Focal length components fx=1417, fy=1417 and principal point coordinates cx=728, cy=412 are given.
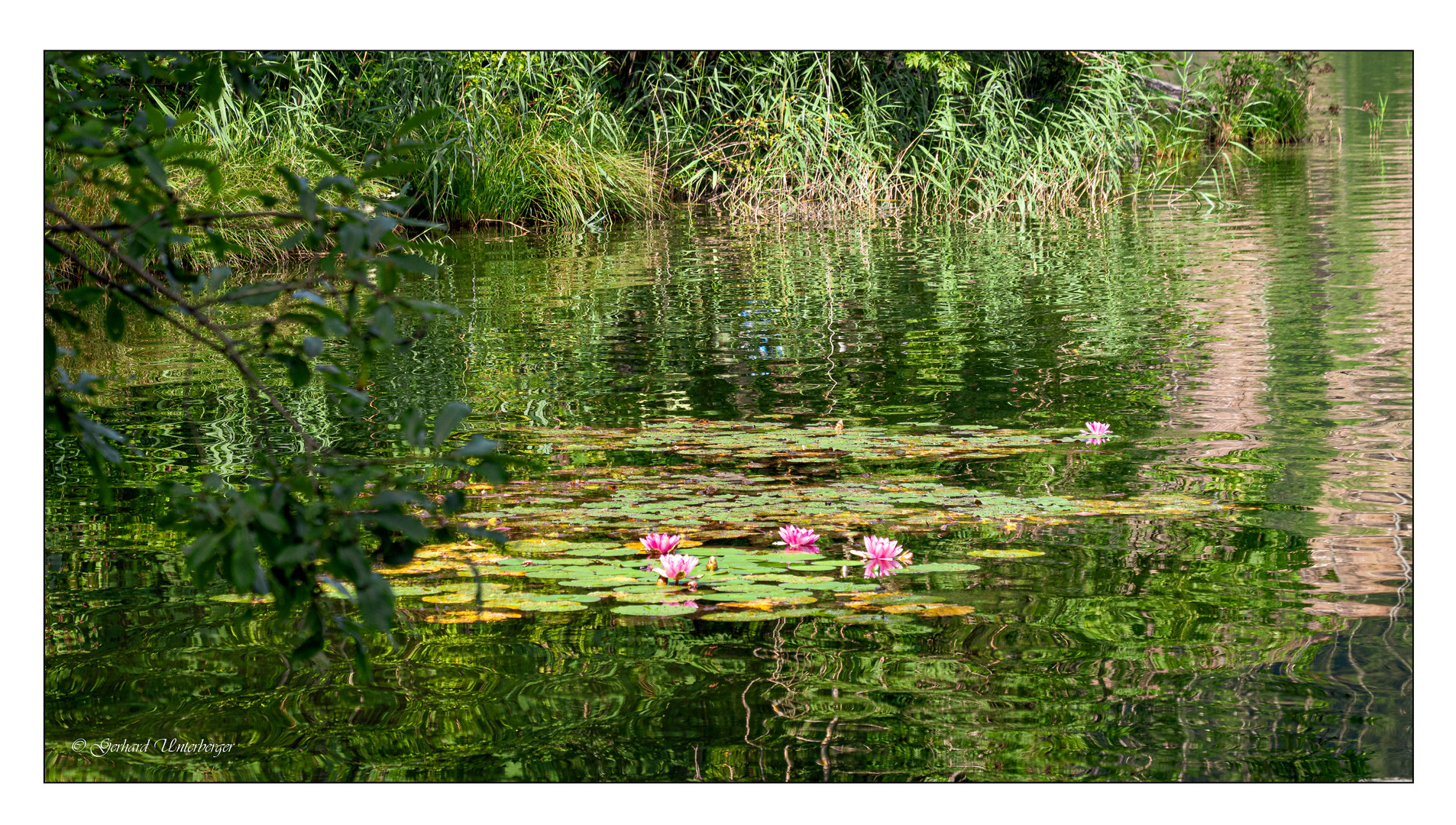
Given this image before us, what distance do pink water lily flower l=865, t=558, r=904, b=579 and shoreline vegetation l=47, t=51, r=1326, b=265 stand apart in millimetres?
10829

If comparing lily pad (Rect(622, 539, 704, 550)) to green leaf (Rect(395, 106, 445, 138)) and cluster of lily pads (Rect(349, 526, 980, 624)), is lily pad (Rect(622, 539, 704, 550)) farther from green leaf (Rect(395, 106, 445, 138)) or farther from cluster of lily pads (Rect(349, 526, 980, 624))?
green leaf (Rect(395, 106, 445, 138))

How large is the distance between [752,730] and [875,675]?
0.37m

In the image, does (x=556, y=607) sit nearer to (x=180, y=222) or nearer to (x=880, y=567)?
(x=880, y=567)

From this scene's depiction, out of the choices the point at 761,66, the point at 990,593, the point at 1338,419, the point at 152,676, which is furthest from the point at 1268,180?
the point at 152,676

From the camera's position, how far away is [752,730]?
2791 mm

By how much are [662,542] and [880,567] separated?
575 mm

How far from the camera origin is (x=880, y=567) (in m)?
3.71

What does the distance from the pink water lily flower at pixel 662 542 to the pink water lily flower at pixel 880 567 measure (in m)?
0.51

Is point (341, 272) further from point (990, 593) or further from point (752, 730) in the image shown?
point (990, 593)

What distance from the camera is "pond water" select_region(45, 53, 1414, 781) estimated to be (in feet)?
9.01

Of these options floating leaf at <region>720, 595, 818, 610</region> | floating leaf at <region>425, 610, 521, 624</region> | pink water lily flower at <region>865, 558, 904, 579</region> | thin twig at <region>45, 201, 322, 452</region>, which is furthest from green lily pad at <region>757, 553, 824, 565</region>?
thin twig at <region>45, 201, 322, 452</region>

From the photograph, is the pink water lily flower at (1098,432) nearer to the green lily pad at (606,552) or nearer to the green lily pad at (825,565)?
the green lily pad at (825,565)

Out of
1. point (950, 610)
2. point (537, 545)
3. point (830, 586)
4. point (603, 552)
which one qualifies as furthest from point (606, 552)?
point (950, 610)

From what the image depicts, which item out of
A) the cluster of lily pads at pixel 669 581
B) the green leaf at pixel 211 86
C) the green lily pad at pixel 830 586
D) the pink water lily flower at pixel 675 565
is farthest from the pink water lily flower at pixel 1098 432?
the green leaf at pixel 211 86
